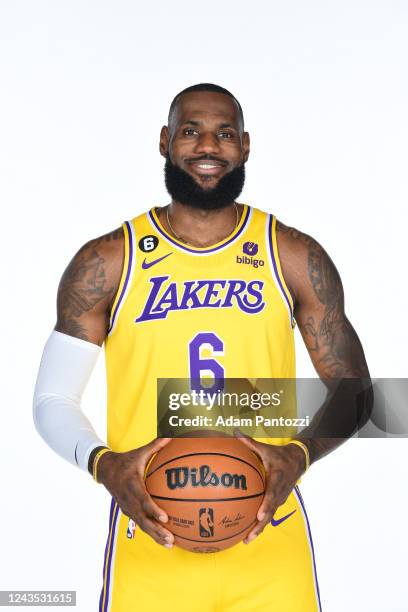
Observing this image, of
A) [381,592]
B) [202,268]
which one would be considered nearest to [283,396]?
[202,268]

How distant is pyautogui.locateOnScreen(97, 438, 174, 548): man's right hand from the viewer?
2.53m

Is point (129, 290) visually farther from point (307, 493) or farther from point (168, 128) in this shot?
point (307, 493)

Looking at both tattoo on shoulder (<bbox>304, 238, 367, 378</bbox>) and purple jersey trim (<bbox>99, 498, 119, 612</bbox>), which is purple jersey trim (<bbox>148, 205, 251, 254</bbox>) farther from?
purple jersey trim (<bbox>99, 498, 119, 612</bbox>)

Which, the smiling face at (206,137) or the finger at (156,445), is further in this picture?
the smiling face at (206,137)

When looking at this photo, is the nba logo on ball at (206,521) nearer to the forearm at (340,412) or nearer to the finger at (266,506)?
the finger at (266,506)

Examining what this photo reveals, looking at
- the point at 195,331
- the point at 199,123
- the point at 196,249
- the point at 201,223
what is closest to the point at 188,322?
the point at 195,331

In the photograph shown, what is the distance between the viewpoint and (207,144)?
3.12 metres

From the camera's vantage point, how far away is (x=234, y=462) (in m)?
2.54

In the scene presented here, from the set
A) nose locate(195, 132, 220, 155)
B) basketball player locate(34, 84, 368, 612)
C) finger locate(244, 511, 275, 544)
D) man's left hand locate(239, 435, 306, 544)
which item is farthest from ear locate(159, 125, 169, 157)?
finger locate(244, 511, 275, 544)

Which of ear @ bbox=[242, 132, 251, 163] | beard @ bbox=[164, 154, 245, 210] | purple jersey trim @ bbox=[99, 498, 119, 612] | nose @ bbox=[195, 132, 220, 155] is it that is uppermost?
ear @ bbox=[242, 132, 251, 163]

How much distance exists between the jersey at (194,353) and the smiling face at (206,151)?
14cm

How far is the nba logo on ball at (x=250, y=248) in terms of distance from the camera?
10.3ft

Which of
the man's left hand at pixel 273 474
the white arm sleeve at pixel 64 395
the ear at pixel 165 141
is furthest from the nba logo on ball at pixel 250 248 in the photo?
the man's left hand at pixel 273 474

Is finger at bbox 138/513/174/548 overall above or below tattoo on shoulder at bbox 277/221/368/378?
below
